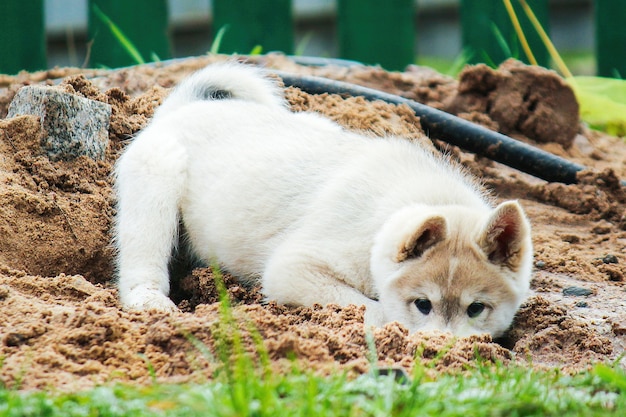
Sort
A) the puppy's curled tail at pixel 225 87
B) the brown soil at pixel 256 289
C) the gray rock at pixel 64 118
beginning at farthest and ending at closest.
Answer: the puppy's curled tail at pixel 225 87 < the gray rock at pixel 64 118 < the brown soil at pixel 256 289

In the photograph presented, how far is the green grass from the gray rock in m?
2.23

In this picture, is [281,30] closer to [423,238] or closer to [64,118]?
[64,118]

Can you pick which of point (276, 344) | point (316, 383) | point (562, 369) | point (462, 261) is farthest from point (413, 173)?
point (316, 383)

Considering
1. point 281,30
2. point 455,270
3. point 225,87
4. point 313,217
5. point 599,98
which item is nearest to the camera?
point 455,270

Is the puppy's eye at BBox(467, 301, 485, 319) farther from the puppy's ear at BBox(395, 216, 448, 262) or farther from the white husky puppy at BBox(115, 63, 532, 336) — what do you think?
the puppy's ear at BBox(395, 216, 448, 262)

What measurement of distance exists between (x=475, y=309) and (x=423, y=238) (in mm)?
387

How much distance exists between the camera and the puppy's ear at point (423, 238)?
3.44 meters

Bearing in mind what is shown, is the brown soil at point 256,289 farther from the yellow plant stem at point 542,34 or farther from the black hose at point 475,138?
the yellow plant stem at point 542,34

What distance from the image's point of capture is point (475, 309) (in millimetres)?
3539

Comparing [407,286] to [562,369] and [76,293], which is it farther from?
[76,293]

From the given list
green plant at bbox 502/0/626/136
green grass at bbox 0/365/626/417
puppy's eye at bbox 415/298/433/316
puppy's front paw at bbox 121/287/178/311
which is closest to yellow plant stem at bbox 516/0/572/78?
green plant at bbox 502/0/626/136

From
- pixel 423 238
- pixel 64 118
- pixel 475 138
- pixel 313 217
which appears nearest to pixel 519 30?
pixel 475 138

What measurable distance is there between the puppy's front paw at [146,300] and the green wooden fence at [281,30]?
3489 millimetres

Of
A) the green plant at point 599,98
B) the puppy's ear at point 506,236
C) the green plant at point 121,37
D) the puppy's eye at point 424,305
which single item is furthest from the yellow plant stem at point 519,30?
the puppy's eye at point 424,305
